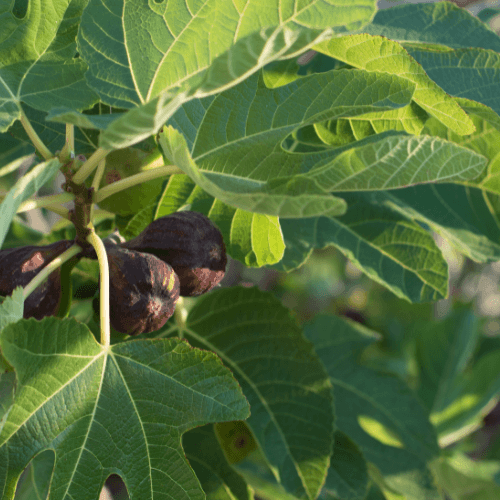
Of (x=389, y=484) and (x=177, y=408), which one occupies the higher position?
(x=177, y=408)

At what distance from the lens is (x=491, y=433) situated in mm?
2619

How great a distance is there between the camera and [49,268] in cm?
64

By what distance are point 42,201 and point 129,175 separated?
176 millimetres

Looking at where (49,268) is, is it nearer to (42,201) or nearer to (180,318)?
(42,201)

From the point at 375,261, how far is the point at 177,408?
46 cm

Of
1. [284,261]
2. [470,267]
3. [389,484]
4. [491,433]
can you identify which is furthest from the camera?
[470,267]

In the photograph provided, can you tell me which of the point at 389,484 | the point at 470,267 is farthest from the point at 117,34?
the point at 470,267

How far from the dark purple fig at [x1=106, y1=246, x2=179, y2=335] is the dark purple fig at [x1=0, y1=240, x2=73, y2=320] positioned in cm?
8

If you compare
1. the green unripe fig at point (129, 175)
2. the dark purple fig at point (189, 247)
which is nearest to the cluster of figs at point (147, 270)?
the dark purple fig at point (189, 247)

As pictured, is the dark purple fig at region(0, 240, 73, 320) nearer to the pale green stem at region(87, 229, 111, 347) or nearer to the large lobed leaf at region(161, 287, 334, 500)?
the pale green stem at region(87, 229, 111, 347)

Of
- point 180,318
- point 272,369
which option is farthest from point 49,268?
point 272,369

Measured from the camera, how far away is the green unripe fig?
747 millimetres

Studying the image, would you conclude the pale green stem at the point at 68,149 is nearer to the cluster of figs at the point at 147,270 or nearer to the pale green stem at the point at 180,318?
the cluster of figs at the point at 147,270

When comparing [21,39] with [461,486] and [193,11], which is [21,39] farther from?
[461,486]
